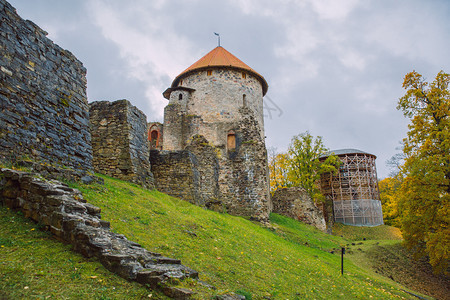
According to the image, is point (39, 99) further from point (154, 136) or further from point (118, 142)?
point (154, 136)

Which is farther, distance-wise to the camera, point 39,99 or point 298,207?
point 298,207

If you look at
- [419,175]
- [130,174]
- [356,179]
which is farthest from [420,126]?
[356,179]

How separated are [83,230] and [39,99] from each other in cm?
454

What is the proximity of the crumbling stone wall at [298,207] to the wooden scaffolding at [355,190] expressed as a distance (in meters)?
13.7

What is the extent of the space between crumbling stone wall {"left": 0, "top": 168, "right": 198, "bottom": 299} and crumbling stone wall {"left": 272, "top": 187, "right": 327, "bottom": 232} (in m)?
22.0

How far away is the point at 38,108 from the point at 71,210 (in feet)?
12.2

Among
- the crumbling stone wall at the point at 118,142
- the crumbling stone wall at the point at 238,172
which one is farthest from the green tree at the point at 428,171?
the crumbling stone wall at the point at 118,142

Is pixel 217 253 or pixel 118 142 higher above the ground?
pixel 118 142

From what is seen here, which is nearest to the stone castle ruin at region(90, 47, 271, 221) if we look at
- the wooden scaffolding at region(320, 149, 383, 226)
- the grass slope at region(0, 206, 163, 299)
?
the grass slope at region(0, 206, 163, 299)

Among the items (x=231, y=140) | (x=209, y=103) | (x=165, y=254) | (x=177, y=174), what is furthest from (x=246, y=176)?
(x=165, y=254)

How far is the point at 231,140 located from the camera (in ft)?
72.5

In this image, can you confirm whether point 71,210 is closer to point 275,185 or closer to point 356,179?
point 275,185

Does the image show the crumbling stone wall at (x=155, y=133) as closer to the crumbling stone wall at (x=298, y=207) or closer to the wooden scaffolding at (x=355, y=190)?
the crumbling stone wall at (x=298, y=207)

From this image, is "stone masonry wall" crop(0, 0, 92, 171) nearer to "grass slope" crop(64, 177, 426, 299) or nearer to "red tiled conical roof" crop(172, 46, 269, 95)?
"grass slope" crop(64, 177, 426, 299)
